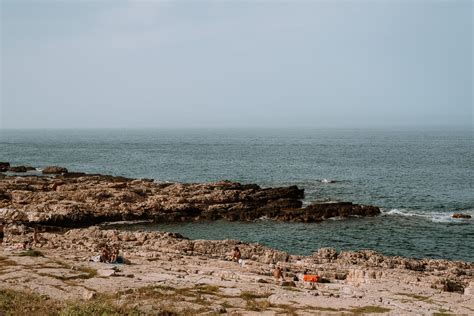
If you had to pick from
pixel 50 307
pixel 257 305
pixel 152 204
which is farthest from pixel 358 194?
pixel 50 307

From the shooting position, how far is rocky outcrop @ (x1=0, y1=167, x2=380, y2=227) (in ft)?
→ 152

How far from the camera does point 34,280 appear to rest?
65.0ft

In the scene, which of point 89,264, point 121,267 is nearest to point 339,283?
point 121,267

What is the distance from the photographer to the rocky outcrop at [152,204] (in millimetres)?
46406

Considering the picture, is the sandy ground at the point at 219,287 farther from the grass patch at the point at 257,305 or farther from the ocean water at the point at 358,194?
the ocean water at the point at 358,194

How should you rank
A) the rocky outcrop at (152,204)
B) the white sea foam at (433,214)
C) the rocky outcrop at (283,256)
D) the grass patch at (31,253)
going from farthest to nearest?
the white sea foam at (433,214)
the rocky outcrop at (152,204)
the rocky outcrop at (283,256)
the grass patch at (31,253)

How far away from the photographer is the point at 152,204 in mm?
51781

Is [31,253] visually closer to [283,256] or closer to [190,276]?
[190,276]

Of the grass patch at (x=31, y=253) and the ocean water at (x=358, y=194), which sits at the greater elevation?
the grass patch at (x=31, y=253)

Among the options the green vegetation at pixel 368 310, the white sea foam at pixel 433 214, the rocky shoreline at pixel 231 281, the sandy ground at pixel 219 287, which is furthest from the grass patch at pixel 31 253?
the white sea foam at pixel 433 214

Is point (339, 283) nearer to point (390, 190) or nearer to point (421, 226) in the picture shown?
point (421, 226)

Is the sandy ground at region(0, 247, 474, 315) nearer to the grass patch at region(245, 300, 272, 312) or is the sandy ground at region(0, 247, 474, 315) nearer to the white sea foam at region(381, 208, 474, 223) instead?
the grass patch at region(245, 300, 272, 312)

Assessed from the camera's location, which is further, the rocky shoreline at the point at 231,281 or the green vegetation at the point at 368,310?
the rocky shoreline at the point at 231,281

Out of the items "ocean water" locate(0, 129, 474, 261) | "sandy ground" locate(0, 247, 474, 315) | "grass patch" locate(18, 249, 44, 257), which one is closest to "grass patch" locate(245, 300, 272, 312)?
"sandy ground" locate(0, 247, 474, 315)
